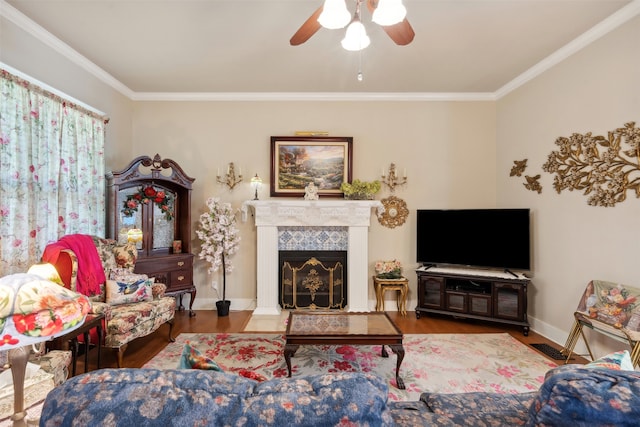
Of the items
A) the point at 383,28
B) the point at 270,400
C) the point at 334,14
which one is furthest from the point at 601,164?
the point at 270,400

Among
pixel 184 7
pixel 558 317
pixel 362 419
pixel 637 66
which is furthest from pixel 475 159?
pixel 362 419

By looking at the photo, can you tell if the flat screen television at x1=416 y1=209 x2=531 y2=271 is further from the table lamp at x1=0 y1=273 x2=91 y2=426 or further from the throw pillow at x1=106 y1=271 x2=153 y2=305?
the table lamp at x1=0 y1=273 x2=91 y2=426

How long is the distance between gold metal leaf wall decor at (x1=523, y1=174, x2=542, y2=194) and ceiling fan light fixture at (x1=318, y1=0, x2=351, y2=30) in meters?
3.17

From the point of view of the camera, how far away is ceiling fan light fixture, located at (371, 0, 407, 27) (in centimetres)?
162

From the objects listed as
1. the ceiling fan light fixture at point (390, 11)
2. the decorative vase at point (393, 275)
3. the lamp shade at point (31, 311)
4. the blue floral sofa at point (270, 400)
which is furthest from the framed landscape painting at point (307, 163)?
the blue floral sofa at point (270, 400)

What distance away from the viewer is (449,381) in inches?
100

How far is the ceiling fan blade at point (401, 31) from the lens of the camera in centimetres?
192

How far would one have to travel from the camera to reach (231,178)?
437 centimetres

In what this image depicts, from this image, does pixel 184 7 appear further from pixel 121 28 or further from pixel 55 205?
pixel 55 205

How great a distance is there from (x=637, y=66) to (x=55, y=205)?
5.43 meters

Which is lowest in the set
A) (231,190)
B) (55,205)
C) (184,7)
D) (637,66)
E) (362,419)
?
(362,419)

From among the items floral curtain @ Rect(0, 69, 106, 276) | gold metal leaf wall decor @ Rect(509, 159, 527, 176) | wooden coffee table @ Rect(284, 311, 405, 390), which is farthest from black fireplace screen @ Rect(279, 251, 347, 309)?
gold metal leaf wall decor @ Rect(509, 159, 527, 176)

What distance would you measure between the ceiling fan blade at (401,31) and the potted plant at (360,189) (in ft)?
7.43

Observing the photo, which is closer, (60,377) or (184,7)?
(60,377)
